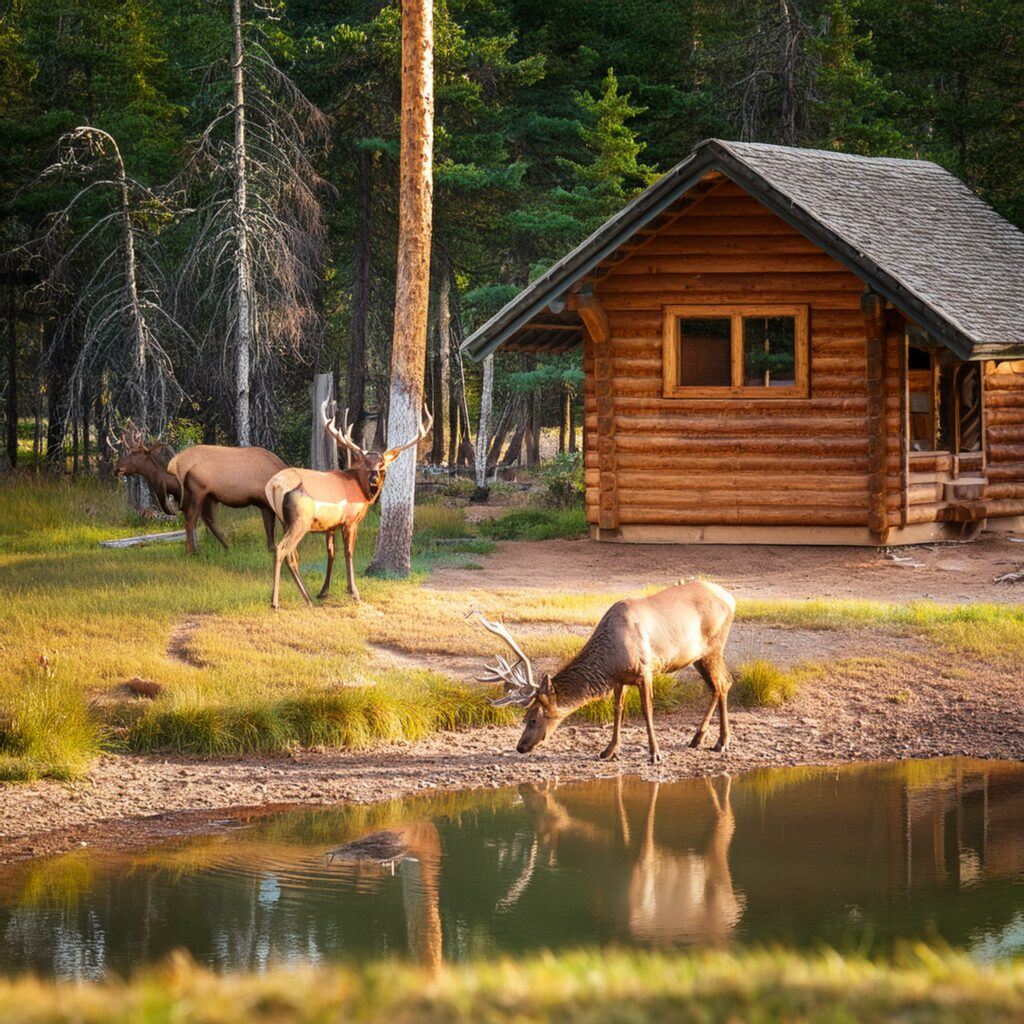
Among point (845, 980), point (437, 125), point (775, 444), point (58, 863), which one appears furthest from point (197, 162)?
point (845, 980)

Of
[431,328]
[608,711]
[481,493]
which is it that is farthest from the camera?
[431,328]

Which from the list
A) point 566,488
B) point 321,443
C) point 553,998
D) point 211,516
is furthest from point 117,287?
point 553,998

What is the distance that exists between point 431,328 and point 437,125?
1617 cm

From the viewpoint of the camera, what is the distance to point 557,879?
28.0ft

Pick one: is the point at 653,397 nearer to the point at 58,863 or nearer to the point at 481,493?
the point at 481,493

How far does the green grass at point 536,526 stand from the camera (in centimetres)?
2303

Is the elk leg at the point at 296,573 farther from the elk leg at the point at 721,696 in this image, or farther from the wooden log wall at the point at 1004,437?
the wooden log wall at the point at 1004,437

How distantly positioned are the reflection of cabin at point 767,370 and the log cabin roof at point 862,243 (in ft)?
0.13

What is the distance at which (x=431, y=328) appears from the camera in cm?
4619

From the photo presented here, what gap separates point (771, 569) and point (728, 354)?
4403mm

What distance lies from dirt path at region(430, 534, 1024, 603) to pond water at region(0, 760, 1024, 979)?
22.9ft

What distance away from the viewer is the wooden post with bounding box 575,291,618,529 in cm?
2103

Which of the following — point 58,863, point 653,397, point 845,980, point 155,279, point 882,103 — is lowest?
point 58,863

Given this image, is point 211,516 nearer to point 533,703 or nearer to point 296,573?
point 296,573
